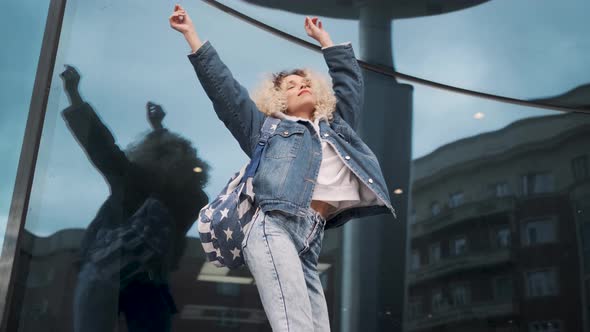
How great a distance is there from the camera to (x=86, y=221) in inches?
109

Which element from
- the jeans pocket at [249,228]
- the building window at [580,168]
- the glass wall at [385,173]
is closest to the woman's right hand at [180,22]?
the jeans pocket at [249,228]

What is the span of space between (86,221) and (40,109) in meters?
0.48

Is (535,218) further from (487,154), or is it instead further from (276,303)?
(276,303)

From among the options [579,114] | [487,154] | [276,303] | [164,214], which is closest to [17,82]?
[164,214]

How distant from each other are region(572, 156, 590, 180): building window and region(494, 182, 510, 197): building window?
0.38 m

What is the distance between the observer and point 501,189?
12.8 feet

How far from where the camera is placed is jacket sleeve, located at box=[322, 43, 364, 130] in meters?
2.22

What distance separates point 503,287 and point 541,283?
0.19m

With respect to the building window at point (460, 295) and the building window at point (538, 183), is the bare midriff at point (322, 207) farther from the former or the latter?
the building window at point (538, 183)

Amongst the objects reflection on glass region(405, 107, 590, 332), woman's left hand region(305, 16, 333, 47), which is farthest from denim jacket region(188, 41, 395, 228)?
reflection on glass region(405, 107, 590, 332)

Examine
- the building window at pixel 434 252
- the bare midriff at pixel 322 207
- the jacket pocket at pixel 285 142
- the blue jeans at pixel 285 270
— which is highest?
the building window at pixel 434 252

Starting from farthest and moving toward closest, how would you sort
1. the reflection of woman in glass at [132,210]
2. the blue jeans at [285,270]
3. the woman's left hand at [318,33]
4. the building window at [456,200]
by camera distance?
the building window at [456,200] → the reflection of woman in glass at [132,210] → the woman's left hand at [318,33] → the blue jeans at [285,270]

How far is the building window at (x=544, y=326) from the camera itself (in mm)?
3568

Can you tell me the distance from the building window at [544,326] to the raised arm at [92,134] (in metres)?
2.15
